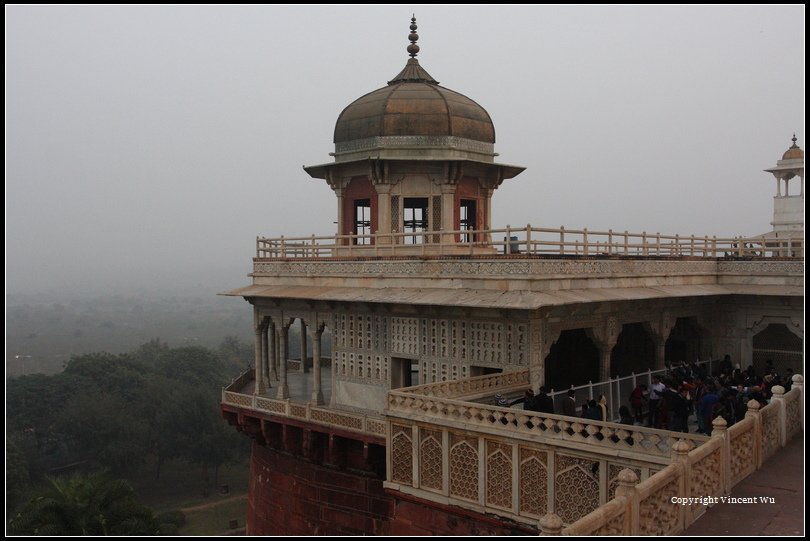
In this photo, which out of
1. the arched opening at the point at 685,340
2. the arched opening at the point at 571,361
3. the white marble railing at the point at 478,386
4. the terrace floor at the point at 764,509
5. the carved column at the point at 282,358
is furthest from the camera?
the arched opening at the point at 571,361

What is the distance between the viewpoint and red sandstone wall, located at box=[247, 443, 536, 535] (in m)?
17.6

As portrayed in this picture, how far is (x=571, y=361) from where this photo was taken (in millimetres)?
21547

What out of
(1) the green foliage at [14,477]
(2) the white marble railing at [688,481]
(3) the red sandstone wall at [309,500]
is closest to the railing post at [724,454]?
(2) the white marble railing at [688,481]

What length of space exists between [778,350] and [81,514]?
19.9 meters

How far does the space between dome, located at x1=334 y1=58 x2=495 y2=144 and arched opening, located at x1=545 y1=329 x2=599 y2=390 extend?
239 inches

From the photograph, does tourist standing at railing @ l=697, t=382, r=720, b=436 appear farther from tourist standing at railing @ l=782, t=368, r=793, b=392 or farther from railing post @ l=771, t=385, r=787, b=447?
tourist standing at railing @ l=782, t=368, r=793, b=392

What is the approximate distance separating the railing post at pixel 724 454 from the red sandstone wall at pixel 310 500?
730 cm

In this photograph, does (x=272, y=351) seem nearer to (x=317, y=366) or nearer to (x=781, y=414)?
(x=317, y=366)

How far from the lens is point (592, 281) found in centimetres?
1622

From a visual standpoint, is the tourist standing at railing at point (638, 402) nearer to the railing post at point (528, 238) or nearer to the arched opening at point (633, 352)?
the railing post at point (528, 238)

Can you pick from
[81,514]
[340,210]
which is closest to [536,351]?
[340,210]

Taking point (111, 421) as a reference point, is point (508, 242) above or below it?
above

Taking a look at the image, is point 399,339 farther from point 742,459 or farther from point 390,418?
point 742,459

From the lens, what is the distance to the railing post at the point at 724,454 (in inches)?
372
